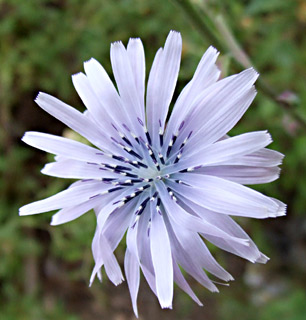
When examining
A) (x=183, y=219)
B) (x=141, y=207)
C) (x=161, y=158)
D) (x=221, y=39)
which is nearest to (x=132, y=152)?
(x=161, y=158)

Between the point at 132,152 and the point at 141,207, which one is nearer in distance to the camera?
the point at 141,207

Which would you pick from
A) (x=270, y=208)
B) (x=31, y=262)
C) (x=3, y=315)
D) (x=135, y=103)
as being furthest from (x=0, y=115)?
(x=270, y=208)

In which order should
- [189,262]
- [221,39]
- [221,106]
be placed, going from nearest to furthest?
[221,106], [189,262], [221,39]

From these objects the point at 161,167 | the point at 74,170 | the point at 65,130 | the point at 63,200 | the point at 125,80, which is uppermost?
the point at 65,130

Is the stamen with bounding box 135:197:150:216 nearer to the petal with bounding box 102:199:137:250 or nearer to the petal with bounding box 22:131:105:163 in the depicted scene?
the petal with bounding box 102:199:137:250

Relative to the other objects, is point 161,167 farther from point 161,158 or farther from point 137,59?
point 137,59

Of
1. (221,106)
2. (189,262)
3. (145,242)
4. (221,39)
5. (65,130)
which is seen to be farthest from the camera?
(65,130)

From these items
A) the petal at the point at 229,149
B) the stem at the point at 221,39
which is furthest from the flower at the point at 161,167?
the stem at the point at 221,39
